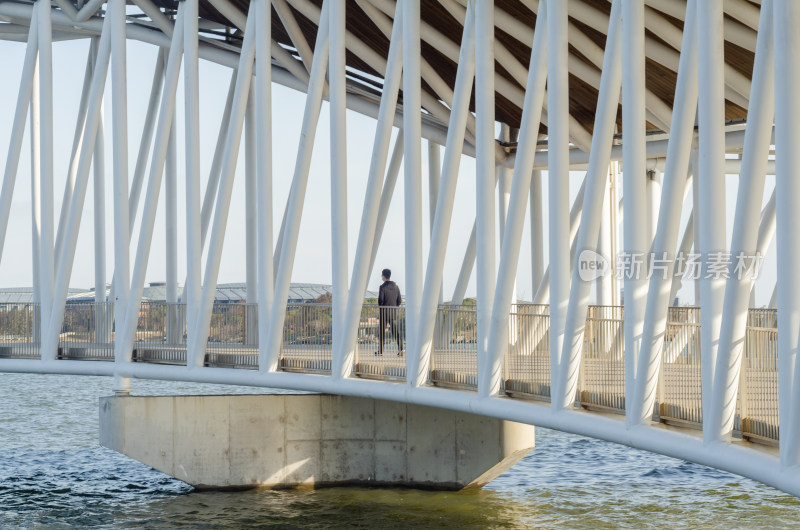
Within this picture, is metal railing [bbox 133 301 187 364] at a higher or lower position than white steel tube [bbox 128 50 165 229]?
lower

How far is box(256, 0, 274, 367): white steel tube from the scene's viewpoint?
22359mm

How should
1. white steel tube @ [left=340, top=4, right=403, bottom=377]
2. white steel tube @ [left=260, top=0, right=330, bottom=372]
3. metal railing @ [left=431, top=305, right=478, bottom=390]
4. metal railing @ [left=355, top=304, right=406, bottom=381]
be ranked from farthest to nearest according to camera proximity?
1. white steel tube @ [left=260, top=0, right=330, bottom=372]
2. metal railing @ [left=355, top=304, right=406, bottom=381]
3. white steel tube @ [left=340, top=4, right=403, bottom=377]
4. metal railing @ [left=431, top=305, right=478, bottom=390]

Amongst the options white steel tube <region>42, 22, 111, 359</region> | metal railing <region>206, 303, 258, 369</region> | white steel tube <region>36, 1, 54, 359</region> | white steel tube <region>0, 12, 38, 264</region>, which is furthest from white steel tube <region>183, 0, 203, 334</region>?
white steel tube <region>0, 12, 38, 264</region>

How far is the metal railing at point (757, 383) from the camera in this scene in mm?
11898

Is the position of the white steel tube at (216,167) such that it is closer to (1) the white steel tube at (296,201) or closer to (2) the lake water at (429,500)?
(2) the lake water at (429,500)

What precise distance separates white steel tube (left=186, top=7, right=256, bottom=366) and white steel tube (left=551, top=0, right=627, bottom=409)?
976 centimetres

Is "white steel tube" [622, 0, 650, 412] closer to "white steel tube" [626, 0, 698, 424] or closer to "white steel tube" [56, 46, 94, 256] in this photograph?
"white steel tube" [626, 0, 698, 424]

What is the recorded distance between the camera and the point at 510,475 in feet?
94.8

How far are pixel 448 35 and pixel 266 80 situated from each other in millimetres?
5143

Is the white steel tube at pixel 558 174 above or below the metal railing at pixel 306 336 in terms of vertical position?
above

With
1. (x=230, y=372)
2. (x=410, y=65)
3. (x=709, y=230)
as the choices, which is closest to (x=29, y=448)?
(x=230, y=372)

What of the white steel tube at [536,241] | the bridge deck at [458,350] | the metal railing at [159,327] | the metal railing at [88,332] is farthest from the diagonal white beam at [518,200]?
the white steel tube at [536,241]

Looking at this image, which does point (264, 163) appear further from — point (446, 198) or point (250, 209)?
point (250, 209)

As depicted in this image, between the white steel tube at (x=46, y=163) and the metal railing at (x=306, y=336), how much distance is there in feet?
22.0
